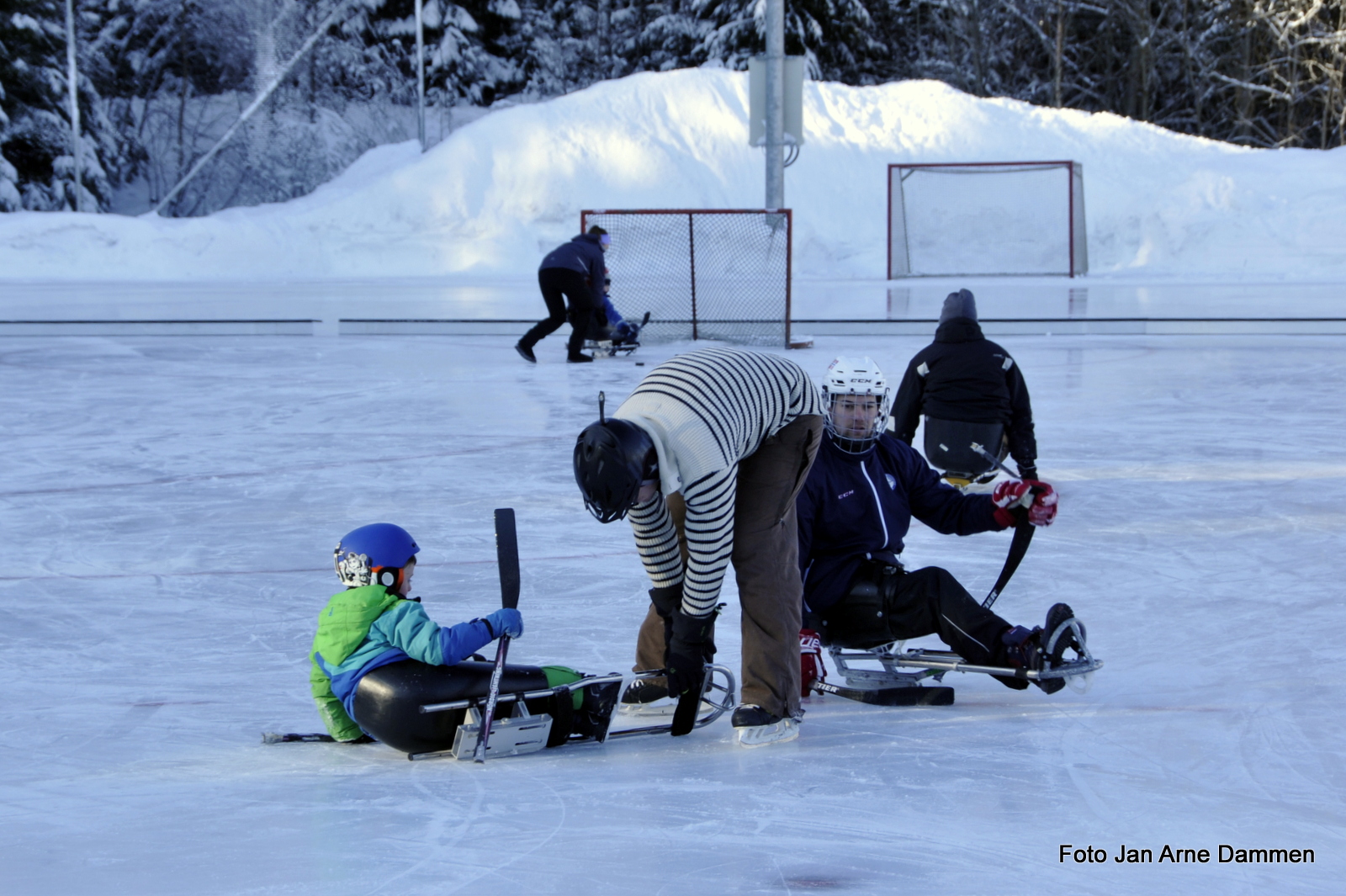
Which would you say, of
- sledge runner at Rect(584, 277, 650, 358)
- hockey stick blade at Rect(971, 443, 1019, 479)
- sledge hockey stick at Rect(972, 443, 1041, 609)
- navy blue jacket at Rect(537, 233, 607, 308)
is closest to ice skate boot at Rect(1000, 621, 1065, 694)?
sledge hockey stick at Rect(972, 443, 1041, 609)

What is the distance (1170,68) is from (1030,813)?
3597cm

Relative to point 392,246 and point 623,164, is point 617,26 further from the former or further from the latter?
point 392,246

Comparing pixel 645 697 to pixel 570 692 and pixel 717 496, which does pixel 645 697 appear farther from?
pixel 717 496

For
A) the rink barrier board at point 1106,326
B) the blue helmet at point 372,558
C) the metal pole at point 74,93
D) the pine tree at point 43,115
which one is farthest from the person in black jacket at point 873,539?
the pine tree at point 43,115

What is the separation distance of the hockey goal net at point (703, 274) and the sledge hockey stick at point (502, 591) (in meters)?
10.0

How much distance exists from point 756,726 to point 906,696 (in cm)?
54

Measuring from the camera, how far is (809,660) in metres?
3.71

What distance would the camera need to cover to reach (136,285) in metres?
21.7

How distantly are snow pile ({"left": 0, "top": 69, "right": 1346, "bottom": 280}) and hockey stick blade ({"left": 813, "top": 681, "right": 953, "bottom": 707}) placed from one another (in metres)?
20.0

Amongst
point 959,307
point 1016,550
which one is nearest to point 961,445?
point 959,307

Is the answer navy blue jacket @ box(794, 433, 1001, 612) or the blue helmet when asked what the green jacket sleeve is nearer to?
the blue helmet

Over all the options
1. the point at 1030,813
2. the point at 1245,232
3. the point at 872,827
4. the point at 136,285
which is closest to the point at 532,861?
the point at 872,827

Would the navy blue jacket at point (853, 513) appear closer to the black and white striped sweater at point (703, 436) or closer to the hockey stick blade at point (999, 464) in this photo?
the black and white striped sweater at point (703, 436)

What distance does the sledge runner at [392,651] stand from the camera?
3129mm
